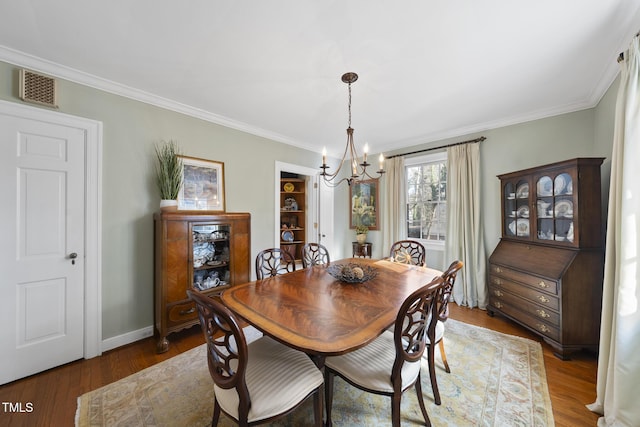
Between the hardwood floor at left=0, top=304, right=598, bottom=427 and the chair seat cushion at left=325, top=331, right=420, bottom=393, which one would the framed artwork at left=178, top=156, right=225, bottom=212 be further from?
the chair seat cushion at left=325, top=331, right=420, bottom=393

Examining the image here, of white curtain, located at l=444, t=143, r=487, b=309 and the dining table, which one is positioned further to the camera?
white curtain, located at l=444, t=143, r=487, b=309

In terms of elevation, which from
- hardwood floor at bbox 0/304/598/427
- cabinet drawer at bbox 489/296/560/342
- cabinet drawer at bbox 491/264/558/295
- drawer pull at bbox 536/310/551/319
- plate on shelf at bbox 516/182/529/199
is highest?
plate on shelf at bbox 516/182/529/199

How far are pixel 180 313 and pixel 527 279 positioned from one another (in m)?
3.67

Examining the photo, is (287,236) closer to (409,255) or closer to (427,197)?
Answer: (409,255)

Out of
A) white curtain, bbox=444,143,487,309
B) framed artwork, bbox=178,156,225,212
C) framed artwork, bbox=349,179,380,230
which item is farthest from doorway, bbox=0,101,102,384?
white curtain, bbox=444,143,487,309

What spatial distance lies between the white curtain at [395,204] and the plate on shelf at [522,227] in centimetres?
156

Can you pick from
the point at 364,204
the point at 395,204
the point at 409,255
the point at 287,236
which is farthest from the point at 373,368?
the point at 287,236

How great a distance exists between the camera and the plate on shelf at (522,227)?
2732 millimetres

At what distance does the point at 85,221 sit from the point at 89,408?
4.93 ft

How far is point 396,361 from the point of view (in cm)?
121

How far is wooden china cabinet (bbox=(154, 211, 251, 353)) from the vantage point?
228 centimetres

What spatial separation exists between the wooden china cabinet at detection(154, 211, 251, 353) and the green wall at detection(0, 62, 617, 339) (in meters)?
0.21

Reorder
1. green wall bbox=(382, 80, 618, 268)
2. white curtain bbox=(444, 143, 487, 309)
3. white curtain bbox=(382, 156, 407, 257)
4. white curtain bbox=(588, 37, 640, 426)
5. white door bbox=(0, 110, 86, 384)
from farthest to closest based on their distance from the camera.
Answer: white curtain bbox=(382, 156, 407, 257) → white curtain bbox=(444, 143, 487, 309) → green wall bbox=(382, 80, 618, 268) → white door bbox=(0, 110, 86, 384) → white curtain bbox=(588, 37, 640, 426)

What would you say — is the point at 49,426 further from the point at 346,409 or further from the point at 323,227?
the point at 323,227
